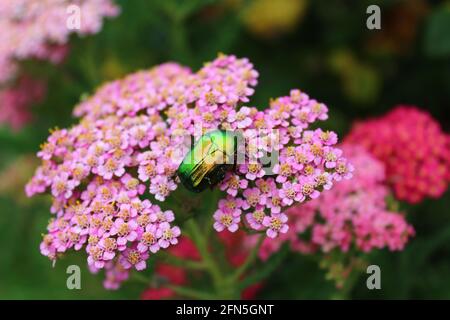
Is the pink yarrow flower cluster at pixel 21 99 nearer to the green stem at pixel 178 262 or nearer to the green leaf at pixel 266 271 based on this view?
the green stem at pixel 178 262

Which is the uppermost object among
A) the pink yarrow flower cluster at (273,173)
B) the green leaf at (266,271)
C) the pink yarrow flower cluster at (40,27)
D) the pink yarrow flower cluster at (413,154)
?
the pink yarrow flower cluster at (40,27)

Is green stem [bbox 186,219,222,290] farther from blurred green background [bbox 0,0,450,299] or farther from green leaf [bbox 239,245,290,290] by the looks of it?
blurred green background [bbox 0,0,450,299]

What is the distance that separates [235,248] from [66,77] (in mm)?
815

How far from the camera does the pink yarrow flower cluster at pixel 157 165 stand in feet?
4.27

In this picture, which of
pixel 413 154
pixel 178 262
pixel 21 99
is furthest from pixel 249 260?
pixel 21 99

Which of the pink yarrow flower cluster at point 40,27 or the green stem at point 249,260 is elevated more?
the pink yarrow flower cluster at point 40,27

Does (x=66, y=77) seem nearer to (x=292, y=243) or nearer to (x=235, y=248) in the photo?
(x=235, y=248)

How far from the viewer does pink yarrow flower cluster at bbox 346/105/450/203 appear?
1.70 metres

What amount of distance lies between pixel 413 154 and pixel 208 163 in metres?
0.69

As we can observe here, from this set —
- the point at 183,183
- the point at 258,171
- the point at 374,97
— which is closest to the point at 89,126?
the point at 183,183

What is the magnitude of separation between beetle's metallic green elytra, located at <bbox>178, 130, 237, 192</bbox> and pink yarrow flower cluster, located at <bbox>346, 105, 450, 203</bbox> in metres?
0.61

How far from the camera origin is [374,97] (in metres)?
2.45

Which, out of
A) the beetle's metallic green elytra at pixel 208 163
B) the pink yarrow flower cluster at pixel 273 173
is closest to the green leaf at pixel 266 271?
the pink yarrow flower cluster at pixel 273 173

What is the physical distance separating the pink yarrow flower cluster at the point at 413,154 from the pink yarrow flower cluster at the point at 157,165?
1.29 feet
